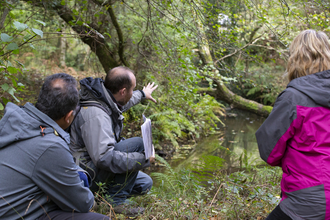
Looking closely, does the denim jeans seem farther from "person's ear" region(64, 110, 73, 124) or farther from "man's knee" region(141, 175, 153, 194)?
"person's ear" region(64, 110, 73, 124)

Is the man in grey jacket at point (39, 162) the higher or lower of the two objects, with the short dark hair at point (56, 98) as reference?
lower

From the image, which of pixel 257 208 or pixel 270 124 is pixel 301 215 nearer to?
pixel 270 124

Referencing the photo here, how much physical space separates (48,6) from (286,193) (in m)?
5.40

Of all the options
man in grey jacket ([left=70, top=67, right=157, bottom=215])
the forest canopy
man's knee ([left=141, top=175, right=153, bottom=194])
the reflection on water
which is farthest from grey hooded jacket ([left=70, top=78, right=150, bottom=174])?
the reflection on water

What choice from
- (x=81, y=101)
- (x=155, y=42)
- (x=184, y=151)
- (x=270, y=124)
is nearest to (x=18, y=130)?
(x=81, y=101)

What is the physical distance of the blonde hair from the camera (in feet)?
5.89

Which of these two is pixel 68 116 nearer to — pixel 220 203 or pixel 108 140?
pixel 108 140

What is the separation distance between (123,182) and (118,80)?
1.19 metres

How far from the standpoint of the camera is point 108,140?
2.54 metres

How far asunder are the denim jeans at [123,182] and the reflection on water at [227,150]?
125 centimetres

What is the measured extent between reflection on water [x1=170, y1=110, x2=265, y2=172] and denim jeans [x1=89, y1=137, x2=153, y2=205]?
1251 mm

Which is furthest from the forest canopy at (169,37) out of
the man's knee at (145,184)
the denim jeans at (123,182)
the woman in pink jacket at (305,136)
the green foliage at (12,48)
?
the woman in pink jacket at (305,136)

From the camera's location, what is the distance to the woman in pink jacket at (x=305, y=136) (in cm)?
162

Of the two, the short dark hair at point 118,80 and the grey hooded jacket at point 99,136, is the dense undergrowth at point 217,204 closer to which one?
the grey hooded jacket at point 99,136
